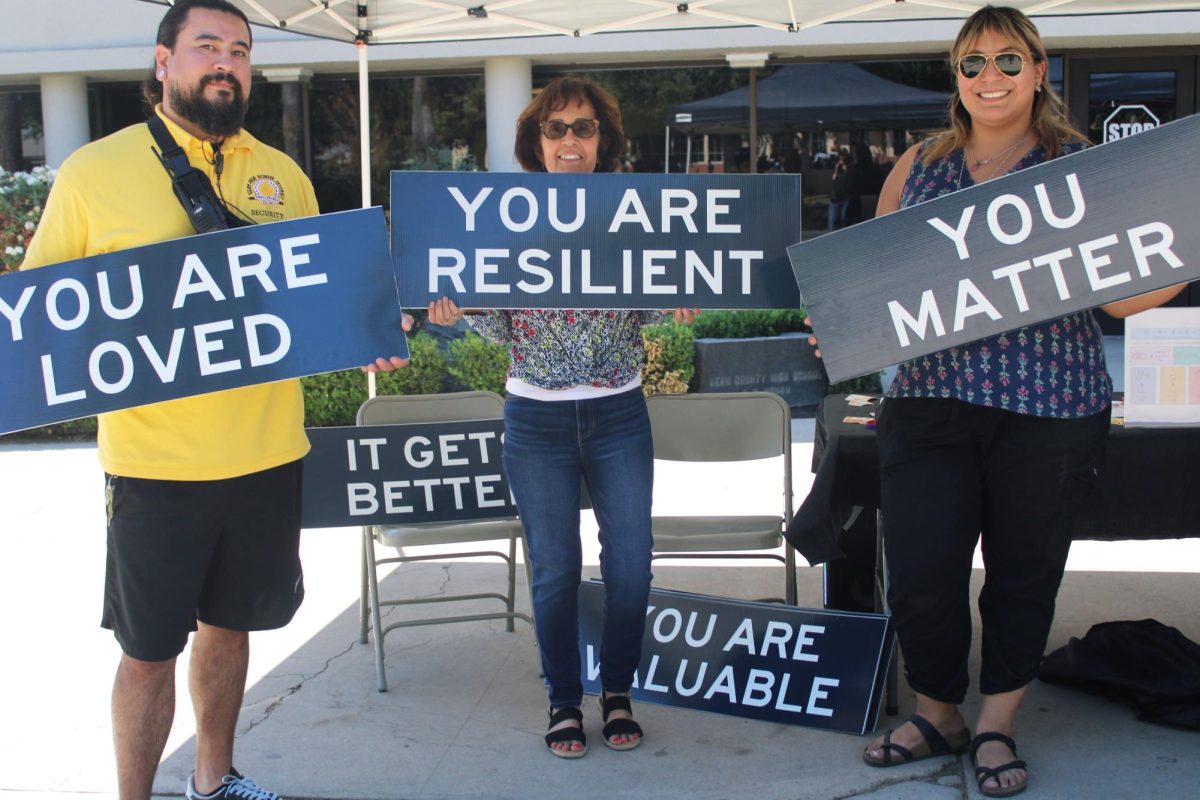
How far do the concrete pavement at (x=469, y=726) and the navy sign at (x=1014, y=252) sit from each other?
1.24m

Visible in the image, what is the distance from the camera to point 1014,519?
126 inches

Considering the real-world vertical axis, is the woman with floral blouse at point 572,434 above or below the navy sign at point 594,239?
below

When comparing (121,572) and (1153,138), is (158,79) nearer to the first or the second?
(121,572)

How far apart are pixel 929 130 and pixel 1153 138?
9.40m

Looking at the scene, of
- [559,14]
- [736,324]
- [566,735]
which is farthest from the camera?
[736,324]

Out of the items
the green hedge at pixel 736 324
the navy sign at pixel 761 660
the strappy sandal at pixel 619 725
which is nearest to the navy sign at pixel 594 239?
the navy sign at pixel 761 660

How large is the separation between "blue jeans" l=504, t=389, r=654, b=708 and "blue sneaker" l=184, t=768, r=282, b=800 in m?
0.90

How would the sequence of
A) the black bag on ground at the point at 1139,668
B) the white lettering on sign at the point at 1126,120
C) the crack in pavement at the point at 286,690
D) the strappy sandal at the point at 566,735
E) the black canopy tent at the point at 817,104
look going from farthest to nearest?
the black canopy tent at the point at 817,104
the white lettering on sign at the point at 1126,120
the crack in pavement at the point at 286,690
the black bag on ground at the point at 1139,668
the strappy sandal at the point at 566,735

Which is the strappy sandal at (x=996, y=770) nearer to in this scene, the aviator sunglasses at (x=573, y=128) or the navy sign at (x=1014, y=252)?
the navy sign at (x=1014, y=252)

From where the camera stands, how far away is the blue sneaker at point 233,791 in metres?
3.14

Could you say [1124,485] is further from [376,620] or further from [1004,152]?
[376,620]

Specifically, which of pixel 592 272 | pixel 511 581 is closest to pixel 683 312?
pixel 592 272

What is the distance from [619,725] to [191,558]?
143cm

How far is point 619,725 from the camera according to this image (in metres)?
3.67
